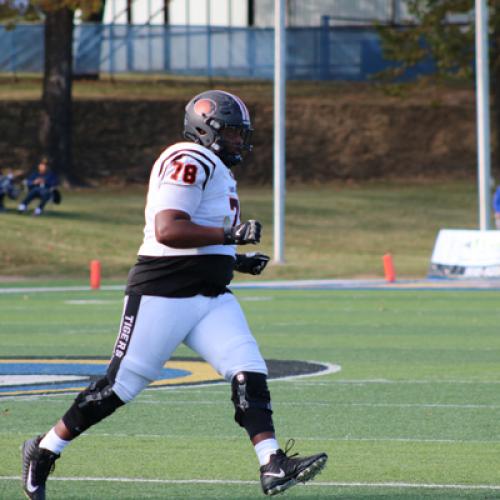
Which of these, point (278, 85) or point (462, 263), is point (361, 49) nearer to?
point (278, 85)

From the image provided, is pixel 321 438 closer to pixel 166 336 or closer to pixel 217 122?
pixel 166 336

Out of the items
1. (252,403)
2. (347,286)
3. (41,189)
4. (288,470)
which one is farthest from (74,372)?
(41,189)

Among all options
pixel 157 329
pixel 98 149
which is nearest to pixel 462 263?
pixel 157 329

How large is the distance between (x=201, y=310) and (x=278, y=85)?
24.6 m

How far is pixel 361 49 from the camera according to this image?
54.7m

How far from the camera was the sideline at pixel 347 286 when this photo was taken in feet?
86.3

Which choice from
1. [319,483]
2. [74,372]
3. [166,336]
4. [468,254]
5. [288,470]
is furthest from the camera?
[468,254]

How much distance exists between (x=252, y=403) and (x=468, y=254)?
19.3 meters

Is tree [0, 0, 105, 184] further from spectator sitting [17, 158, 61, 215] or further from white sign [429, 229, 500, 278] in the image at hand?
white sign [429, 229, 500, 278]

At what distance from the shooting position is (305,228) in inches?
1551

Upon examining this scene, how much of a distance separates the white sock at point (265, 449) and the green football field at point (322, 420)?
0.68 m

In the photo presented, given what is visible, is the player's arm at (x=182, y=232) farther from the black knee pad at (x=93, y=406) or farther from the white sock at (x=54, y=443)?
the white sock at (x=54, y=443)

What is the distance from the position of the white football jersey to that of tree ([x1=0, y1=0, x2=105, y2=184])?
33.8 meters

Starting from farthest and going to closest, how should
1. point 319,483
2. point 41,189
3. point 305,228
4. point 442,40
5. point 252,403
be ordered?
point 442,40
point 305,228
point 41,189
point 319,483
point 252,403
